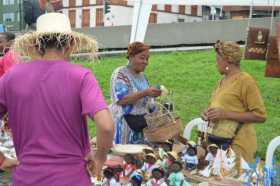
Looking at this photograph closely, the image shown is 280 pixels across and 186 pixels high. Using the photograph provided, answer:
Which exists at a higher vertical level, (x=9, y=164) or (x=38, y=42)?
(x=38, y=42)

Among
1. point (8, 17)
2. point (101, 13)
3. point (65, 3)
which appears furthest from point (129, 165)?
point (65, 3)

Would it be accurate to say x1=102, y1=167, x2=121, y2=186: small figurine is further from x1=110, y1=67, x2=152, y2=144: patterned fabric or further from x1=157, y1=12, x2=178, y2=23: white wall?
x1=157, y1=12, x2=178, y2=23: white wall

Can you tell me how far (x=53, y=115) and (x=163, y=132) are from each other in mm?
2053

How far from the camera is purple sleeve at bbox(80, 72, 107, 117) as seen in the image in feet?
8.21

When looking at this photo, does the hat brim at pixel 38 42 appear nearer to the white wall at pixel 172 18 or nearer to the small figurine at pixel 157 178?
the small figurine at pixel 157 178

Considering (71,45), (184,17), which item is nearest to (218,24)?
(71,45)

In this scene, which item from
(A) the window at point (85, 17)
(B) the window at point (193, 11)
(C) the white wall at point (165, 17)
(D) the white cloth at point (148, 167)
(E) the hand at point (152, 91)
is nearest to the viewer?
(D) the white cloth at point (148, 167)

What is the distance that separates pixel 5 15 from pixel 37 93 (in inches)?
568

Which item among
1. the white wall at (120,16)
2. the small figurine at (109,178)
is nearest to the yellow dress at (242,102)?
the small figurine at (109,178)

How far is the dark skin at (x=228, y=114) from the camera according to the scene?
411cm

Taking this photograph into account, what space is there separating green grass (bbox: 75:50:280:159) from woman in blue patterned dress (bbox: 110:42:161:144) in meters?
2.64

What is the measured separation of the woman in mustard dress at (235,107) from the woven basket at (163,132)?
40 cm

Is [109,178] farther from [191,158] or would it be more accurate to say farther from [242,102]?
[242,102]

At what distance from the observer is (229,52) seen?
412cm
